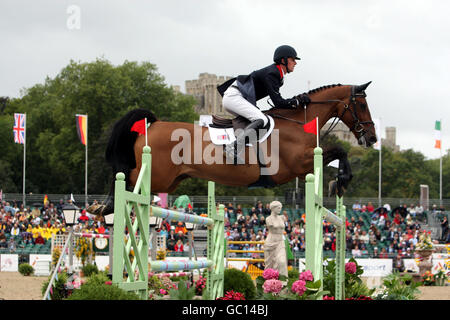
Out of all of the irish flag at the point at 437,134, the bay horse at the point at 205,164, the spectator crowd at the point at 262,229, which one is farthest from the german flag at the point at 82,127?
the bay horse at the point at 205,164

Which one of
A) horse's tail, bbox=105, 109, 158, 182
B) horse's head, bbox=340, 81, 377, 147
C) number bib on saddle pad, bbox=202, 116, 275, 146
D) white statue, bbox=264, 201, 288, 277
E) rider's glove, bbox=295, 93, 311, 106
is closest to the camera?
number bib on saddle pad, bbox=202, 116, 275, 146

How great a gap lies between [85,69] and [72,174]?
814cm

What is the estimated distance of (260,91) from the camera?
7512 millimetres

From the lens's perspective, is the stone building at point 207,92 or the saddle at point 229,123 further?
the stone building at point 207,92

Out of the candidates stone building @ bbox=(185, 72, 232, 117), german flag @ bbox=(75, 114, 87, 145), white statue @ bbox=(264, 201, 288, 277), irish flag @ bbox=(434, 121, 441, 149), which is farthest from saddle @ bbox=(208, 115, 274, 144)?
stone building @ bbox=(185, 72, 232, 117)

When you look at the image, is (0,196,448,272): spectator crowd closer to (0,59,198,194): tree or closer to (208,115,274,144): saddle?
(208,115,274,144): saddle

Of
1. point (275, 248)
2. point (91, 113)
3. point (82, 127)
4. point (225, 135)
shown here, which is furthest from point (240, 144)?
point (91, 113)

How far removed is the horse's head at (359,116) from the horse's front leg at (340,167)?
45 cm

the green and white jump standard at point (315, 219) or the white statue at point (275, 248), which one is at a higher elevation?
the green and white jump standard at point (315, 219)

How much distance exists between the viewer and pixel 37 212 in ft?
91.4

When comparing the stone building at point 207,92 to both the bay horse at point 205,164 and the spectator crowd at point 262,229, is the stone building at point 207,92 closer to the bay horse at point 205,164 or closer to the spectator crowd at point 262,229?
the spectator crowd at point 262,229

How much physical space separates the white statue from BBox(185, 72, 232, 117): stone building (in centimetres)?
6056

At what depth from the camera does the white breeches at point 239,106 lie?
7223 mm

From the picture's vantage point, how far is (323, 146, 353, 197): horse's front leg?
7.29 m
